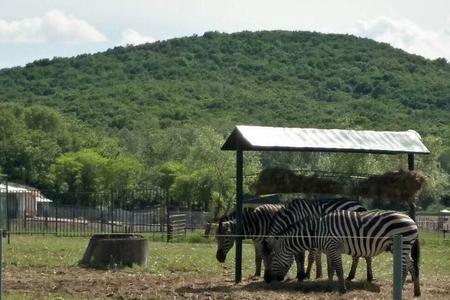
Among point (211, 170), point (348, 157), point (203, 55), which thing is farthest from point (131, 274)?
point (203, 55)

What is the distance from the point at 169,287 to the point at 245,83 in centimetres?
12623

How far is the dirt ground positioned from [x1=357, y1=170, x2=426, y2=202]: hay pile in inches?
68.1

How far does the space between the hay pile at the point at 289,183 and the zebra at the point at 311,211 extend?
28.0 inches

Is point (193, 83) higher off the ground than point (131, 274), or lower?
higher

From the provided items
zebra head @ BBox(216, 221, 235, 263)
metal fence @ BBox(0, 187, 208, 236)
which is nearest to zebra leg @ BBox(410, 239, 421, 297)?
zebra head @ BBox(216, 221, 235, 263)

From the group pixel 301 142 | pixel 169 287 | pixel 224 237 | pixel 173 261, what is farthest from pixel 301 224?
pixel 173 261

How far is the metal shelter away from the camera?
57.5ft

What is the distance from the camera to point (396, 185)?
1903 centimetres

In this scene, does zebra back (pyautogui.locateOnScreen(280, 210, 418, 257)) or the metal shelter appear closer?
zebra back (pyautogui.locateOnScreen(280, 210, 418, 257))

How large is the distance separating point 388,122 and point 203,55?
5248cm

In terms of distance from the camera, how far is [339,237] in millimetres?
16344

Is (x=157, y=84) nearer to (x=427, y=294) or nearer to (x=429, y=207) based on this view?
(x=429, y=207)

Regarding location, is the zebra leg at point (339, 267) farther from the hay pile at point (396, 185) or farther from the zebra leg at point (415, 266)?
the hay pile at point (396, 185)

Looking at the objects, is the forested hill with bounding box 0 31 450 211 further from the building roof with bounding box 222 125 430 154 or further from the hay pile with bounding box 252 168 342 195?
the building roof with bounding box 222 125 430 154
